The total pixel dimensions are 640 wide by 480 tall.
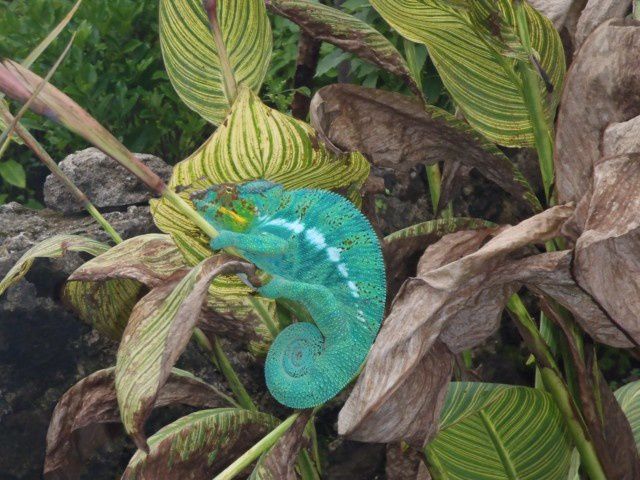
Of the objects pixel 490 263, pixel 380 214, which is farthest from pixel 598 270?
pixel 380 214

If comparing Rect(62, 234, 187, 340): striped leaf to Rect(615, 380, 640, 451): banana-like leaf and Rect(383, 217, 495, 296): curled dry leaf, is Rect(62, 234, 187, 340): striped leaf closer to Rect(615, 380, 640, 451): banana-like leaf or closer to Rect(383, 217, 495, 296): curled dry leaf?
Rect(383, 217, 495, 296): curled dry leaf

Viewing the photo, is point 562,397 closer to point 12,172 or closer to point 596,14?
point 596,14

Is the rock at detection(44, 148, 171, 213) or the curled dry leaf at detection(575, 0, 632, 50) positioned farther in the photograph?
the rock at detection(44, 148, 171, 213)

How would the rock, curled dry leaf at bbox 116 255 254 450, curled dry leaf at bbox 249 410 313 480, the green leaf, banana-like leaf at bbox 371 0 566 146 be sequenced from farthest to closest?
1. the green leaf
2. the rock
3. banana-like leaf at bbox 371 0 566 146
4. curled dry leaf at bbox 249 410 313 480
5. curled dry leaf at bbox 116 255 254 450

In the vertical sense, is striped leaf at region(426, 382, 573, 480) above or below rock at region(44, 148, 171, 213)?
below

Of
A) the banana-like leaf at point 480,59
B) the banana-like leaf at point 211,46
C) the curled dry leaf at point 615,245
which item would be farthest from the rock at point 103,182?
the curled dry leaf at point 615,245

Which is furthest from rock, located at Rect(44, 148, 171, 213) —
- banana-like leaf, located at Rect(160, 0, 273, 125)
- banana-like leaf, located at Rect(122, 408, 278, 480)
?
banana-like leaf, located at Rect(122, 408, 278, 480)

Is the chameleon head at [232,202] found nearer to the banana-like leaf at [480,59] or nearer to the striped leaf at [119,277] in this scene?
the striped leaf at [119,277]
